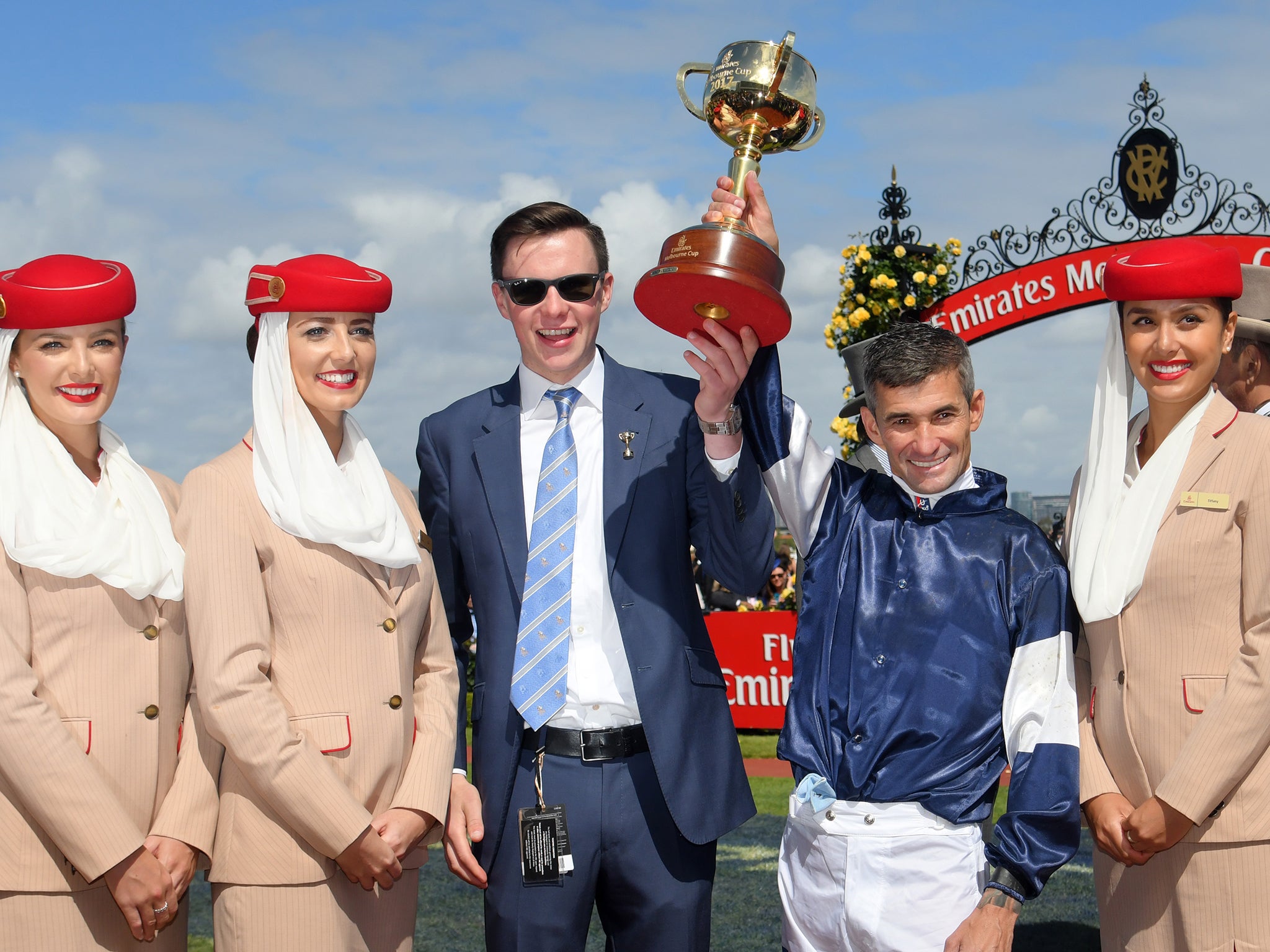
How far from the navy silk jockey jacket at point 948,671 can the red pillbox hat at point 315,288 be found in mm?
1117

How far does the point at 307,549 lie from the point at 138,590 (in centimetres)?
41

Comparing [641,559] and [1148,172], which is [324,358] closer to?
[641,559]

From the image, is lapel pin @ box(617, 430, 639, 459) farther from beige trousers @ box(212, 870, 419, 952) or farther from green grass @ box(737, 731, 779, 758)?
green grass @ box(737, 731, 779, 758)

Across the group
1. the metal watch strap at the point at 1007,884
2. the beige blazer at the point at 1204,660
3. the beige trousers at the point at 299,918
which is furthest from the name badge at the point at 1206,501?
the beige trousers at the point at 299,918

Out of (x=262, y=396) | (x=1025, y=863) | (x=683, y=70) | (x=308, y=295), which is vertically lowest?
(x=1025, y=863)

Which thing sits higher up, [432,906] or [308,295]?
[308,295]

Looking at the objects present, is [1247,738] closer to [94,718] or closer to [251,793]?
[251,793]

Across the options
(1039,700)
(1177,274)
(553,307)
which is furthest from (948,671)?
(553,307)

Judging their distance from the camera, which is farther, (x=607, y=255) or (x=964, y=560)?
(x=607, y=255)

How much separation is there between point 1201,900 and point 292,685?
229cm

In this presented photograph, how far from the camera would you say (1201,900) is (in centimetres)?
311

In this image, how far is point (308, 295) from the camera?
10.6ft

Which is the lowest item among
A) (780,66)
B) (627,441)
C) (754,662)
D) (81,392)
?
(754,662)

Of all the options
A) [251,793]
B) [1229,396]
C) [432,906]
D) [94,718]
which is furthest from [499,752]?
[432,906]
